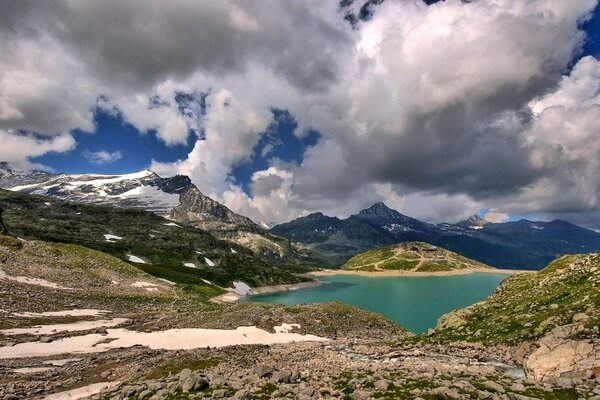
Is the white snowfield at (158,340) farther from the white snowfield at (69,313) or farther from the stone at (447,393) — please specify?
the stone at (447,393)

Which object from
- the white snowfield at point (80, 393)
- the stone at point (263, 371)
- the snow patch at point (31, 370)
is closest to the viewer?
the stone at point (263, 371)

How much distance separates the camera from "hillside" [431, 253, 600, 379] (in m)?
28.2

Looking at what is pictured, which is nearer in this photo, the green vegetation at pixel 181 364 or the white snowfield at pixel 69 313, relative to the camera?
the green vegetation at pixel 181 364

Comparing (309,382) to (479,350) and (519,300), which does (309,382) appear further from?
(519,300)

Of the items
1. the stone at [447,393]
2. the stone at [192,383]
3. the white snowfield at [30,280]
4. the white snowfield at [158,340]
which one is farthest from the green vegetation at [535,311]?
the white snowfield at [30,280]

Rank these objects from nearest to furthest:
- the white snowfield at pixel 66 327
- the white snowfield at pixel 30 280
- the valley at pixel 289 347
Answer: the valley at pixel 289 347, the white snowfield at pixel 66 327, the white snowfield at pixel 30 280

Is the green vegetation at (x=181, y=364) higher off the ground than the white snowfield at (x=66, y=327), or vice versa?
the white snowfield at (x=66, y=327)

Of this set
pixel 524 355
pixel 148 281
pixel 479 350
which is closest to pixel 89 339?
pixel 479 350

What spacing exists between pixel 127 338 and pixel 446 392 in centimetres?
4949

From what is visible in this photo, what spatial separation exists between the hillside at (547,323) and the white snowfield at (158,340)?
85.1 feet

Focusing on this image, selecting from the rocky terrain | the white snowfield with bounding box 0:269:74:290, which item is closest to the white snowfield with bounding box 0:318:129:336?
the rocky terrain

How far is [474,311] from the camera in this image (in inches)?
2051

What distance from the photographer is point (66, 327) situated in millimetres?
59500

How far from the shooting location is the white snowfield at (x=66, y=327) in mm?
52312
